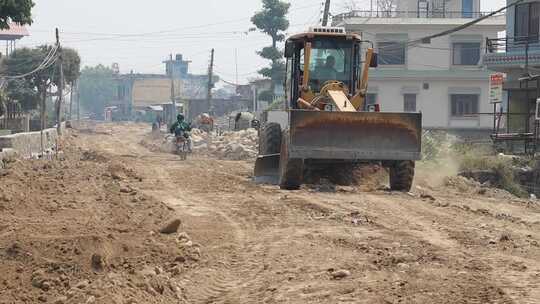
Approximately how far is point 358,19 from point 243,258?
45.5 meters

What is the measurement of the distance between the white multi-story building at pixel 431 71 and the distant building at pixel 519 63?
13935mm

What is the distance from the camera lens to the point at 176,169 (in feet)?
76.2

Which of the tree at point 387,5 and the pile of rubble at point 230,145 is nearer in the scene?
the pile of rubble at point 230,145

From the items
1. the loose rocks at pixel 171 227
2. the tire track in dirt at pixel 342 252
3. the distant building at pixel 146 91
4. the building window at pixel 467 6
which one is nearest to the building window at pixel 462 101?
the building window at pixel 467 6

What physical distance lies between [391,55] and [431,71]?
260 cm

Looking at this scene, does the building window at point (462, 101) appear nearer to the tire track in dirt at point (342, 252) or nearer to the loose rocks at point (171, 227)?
the tire track in dirt at point (342, 252)

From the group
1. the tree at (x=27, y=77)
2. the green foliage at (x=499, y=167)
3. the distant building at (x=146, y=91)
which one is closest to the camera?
the green foliage at (x=499, y=167)

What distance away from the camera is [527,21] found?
37281 millimetres

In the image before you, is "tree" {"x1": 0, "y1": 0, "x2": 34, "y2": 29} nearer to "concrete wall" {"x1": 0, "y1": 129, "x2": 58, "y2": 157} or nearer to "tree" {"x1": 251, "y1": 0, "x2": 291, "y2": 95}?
"concrete wall" {"x1": 0, "y1": 129, "x2": 58, "y2": 157}

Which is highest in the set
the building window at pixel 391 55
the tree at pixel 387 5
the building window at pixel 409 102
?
the tree at pixel 387 5

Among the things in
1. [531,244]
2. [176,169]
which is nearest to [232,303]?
[531,244]

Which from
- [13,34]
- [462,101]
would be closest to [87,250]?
[462,101]

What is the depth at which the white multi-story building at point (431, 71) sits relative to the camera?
5300cm

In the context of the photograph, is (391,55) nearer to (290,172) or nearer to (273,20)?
(273,20)
